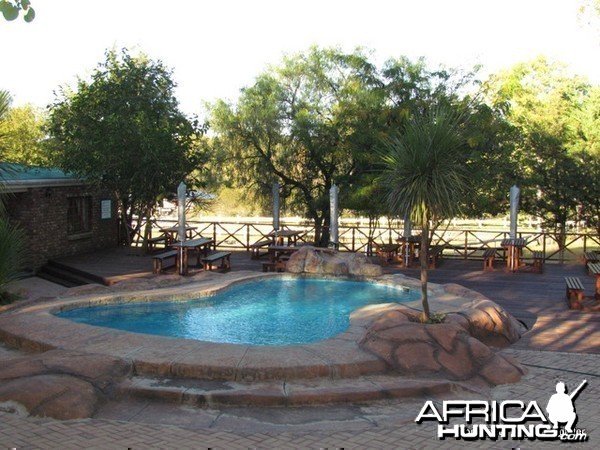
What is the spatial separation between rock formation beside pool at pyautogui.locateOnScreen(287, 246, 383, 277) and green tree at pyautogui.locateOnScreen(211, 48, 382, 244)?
551 cm

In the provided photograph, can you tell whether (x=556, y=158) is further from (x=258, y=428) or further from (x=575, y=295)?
(x=258, y=428)

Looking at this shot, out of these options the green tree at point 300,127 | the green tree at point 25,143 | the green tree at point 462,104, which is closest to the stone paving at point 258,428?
the green tree at point 462,104

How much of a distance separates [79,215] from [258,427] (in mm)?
13717

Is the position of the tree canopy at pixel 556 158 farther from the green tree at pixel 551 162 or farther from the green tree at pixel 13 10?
the green tree at pixel 13 10

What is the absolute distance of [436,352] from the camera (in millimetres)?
6750

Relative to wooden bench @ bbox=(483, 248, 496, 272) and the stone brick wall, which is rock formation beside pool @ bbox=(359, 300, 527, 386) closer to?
wooden bench @ bbox=(483, 248, 496, 272)

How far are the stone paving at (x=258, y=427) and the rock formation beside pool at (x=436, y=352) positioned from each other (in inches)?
16.0

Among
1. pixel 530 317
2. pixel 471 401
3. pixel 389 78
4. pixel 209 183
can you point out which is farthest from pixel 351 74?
pixel 471 401

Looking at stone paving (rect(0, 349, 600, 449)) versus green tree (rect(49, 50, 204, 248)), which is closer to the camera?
stone paving (rect(0, 349, 600, 449))

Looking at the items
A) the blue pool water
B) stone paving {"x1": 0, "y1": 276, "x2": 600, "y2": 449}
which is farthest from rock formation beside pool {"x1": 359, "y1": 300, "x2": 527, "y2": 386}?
the blue pool water

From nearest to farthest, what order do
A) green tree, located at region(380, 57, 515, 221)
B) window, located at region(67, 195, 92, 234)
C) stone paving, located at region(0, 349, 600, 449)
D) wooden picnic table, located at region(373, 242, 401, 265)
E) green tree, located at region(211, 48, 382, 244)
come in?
stone paving, located at region(0, 349, 600, 449), wooden picnic table, located at region(373, 242, 401, 265), window, located at region(67, 195, 92, 234), green tree, located at region(380, 57, 515, 221), green tree, located at region(211, 48, 382, 244)

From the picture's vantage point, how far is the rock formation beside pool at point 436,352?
6.59 meters

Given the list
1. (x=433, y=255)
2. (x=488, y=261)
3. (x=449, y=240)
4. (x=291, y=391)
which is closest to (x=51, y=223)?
(x=433, y=255)

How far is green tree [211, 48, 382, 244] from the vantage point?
760 inches
